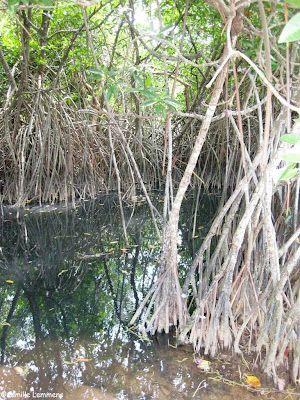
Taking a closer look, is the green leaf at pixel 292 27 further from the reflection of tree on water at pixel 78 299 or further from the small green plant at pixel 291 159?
the reflection of tree on water at pixel 78 299

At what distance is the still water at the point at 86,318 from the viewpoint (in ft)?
6.29

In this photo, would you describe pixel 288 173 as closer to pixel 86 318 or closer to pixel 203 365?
pixel 203 365

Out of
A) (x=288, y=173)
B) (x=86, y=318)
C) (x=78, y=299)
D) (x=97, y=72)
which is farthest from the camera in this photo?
(x=78, y=299)

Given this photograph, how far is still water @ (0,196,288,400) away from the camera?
6.29ft

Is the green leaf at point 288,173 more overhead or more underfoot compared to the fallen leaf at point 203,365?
more overhead

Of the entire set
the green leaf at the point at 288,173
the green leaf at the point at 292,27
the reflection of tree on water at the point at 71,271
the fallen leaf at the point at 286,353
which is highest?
the green leaf at the point at 292,27

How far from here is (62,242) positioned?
13.4ft

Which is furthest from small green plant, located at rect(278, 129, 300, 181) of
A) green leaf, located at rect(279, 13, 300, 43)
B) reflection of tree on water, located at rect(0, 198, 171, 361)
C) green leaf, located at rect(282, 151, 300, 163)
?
reflection of tree on water, located at rect(0, 198, 171, 361)

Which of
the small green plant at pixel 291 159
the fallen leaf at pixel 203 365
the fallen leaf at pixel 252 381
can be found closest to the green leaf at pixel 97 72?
the small green plant at pixel 291 159

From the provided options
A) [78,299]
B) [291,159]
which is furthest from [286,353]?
[291,159]

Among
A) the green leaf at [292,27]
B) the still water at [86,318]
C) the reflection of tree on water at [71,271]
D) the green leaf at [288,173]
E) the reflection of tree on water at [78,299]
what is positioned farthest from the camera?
the reflection of tree on water at [71,271]

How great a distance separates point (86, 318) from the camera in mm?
2600

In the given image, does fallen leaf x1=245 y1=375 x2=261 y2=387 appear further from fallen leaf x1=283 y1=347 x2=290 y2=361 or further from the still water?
fallen leaf x1=283 y1=347 x2=290 y2=361

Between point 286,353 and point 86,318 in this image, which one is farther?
point 86,318
